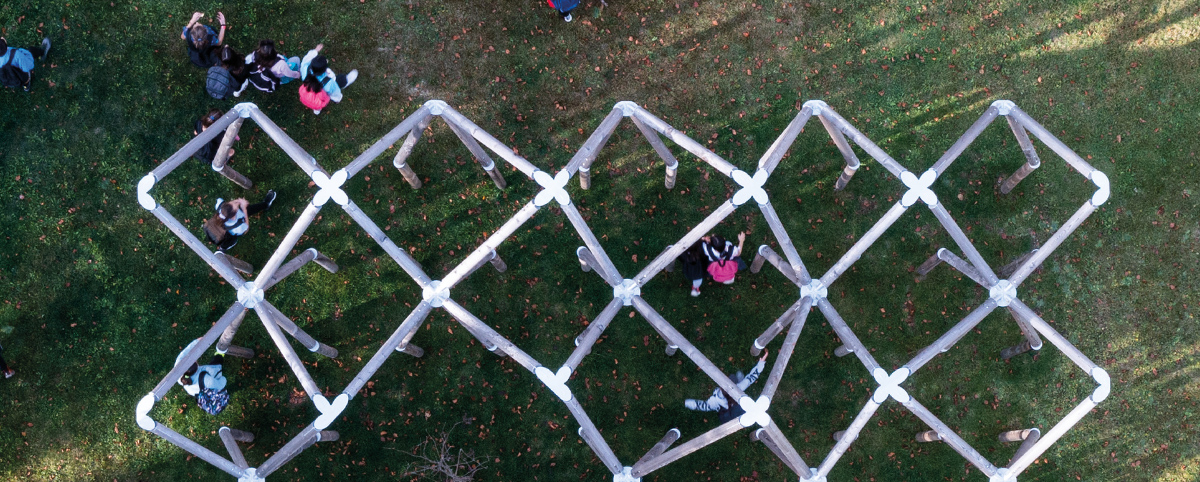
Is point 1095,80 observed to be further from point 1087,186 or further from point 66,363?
point 66,363

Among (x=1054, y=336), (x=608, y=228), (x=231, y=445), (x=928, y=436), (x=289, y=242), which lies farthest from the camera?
(x=608, y=228)

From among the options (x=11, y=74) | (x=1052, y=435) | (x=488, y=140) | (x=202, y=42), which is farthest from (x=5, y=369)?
(x=1052, y=435)

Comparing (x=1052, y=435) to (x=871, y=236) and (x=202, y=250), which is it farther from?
(x=202, y=250)

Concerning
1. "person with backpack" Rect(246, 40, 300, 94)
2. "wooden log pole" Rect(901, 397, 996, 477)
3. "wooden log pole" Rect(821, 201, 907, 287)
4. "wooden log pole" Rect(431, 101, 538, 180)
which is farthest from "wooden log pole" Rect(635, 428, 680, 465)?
"person with backpack" Rect(246, 40, 300, 94)

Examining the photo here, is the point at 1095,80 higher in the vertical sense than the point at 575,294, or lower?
higher

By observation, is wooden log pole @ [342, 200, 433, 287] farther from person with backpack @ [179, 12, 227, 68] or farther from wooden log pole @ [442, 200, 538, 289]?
person with backpack @ [179, 12, 227, 68]

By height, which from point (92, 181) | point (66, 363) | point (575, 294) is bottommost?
point (66, 363)

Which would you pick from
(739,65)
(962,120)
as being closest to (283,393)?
(739,65)

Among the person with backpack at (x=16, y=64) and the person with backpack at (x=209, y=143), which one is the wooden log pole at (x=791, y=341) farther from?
the person with backpack at (x=16, y=64)
